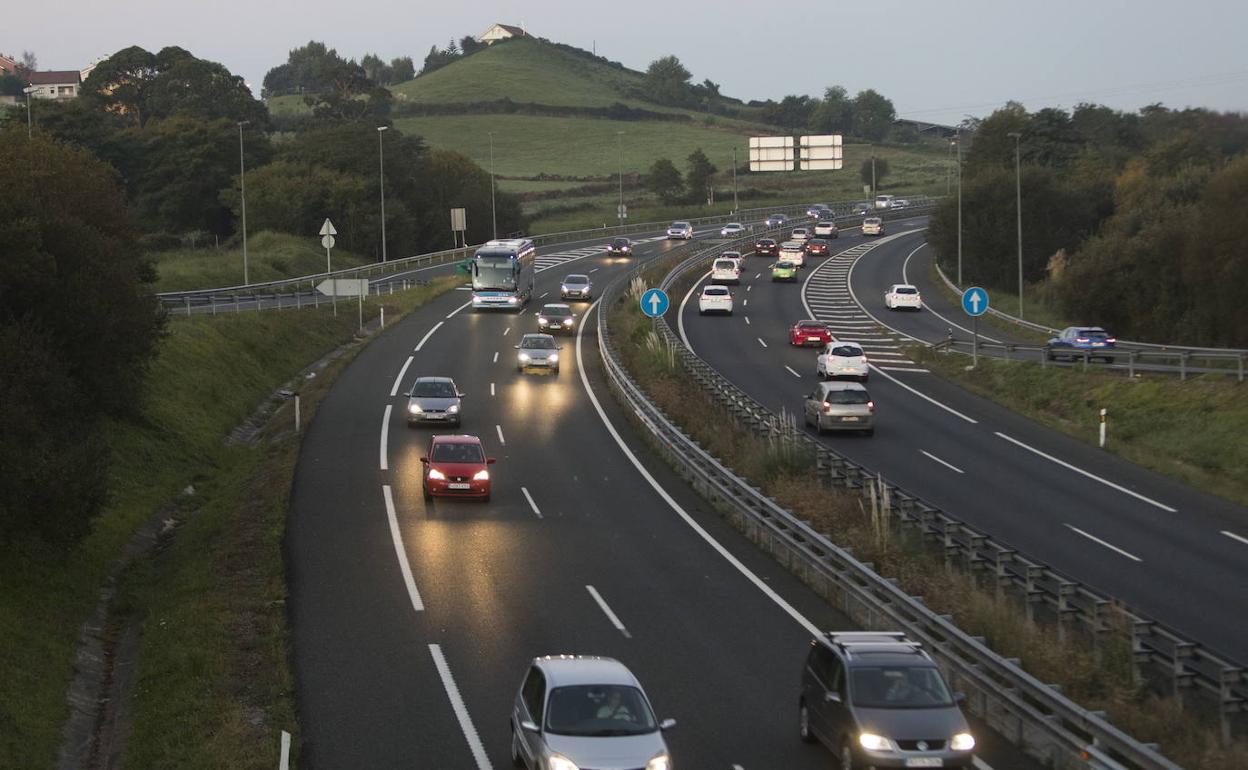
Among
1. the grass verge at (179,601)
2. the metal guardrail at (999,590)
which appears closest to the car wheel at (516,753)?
the grass verge at (179,601)

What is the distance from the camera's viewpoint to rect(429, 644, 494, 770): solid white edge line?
15673 millimetres

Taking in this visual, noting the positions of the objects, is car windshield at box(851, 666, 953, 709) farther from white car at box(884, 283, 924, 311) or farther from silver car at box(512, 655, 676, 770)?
white car at box(884, 283, 924, 311)

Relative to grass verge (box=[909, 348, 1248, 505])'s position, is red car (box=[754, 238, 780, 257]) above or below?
above

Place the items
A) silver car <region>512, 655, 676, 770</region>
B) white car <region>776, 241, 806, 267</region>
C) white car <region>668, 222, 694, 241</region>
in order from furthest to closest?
white car <region>668, 222, 694, 241</region> < white car <region>776, 241, 806, 267</region> < silver car <region>512, 655, 676, 770</region>

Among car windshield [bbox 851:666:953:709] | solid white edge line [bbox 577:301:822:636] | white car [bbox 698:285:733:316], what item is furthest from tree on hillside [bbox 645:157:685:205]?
car windshield [bbox 851:666:953:709]

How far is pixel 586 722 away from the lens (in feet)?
45.9

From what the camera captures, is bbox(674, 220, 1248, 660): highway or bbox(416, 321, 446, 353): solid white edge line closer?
bbox(674, 220, 1248, 660): highway

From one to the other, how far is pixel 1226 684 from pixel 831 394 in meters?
25.9

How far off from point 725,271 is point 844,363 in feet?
117

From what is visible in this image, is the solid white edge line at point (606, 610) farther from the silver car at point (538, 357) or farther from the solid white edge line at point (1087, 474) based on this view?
the silver car at point (538, 357)

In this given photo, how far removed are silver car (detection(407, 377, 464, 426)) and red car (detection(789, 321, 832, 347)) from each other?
72.9 feet

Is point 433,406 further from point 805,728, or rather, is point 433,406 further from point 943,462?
point 805,728

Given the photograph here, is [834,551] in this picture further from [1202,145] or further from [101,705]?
[1202,145]

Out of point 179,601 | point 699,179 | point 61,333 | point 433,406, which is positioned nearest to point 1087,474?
point 433,406
